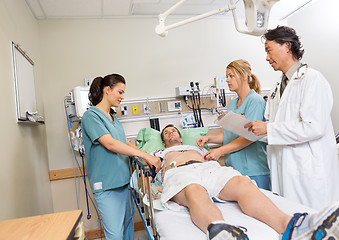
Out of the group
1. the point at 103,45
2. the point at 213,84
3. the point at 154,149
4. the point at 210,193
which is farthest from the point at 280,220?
the point at 103,45

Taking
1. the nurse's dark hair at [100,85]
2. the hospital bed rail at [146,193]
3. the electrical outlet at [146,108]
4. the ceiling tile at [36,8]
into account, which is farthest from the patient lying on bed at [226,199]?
the ceiling tile at [36,8]

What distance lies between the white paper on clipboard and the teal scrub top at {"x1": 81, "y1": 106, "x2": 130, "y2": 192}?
0.80 metres

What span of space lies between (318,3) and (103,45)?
8.76ft

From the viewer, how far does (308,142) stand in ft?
5.40

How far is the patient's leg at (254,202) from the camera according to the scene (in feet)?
4.05

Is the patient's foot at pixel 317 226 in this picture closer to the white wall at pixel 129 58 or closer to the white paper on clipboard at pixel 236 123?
the white paper on clipboard at pixel 236 123

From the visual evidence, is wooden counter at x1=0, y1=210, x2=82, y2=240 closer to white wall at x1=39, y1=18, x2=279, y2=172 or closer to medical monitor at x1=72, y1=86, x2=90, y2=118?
medical monitor at x1=72, y1=86, x2=90, y2=118

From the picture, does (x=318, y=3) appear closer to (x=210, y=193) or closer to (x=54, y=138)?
(x=210, y=193)

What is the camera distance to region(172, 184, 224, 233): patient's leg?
1.25m

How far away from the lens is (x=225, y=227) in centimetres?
106

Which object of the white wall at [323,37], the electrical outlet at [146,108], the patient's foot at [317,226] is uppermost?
the white wall at [323,37]

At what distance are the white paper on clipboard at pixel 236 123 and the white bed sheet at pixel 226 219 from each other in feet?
1.53

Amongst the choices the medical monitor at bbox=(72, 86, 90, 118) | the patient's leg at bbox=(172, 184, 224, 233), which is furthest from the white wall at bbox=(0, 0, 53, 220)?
the patient's leg at bbox=(172, 184, 224, 233)

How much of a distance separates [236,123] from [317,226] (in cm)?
90
